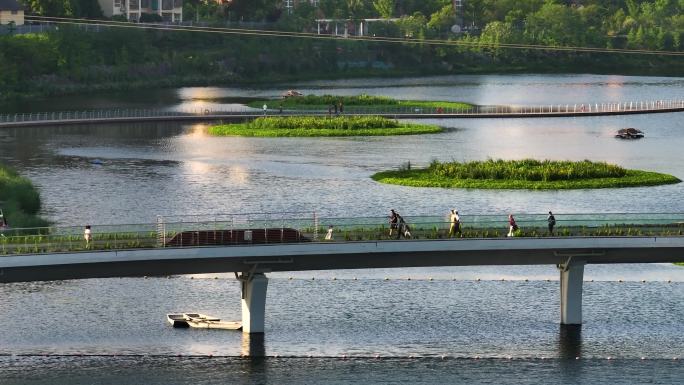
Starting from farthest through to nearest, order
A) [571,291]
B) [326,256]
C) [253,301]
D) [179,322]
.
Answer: [179,322], [571,291], [253,301], [326,256]

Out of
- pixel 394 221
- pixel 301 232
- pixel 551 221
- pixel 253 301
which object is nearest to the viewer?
pixel 253 301

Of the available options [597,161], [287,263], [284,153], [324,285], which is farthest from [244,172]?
[287,263]

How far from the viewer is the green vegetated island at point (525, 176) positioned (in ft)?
527

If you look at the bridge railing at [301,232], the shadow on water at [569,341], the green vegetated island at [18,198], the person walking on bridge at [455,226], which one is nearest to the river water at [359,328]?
the shadow on water at [569,341]

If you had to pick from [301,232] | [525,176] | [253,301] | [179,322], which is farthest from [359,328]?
[525,176]

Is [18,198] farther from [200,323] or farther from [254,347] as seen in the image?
[254,347]

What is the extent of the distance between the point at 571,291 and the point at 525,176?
6337 cm

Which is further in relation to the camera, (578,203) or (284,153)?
(284,153)

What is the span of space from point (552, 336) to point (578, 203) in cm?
5285

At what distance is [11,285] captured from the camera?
110500mm

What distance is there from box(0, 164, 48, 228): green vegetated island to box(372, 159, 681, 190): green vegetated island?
1437 inches

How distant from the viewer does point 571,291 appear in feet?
326

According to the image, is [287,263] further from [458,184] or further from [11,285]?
[458,184]

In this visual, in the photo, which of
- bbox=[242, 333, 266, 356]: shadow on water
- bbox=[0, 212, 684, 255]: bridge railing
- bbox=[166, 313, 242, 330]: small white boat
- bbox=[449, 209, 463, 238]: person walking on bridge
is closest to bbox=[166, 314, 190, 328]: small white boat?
bbox=[166, 313, 242, 330]: small white boat
